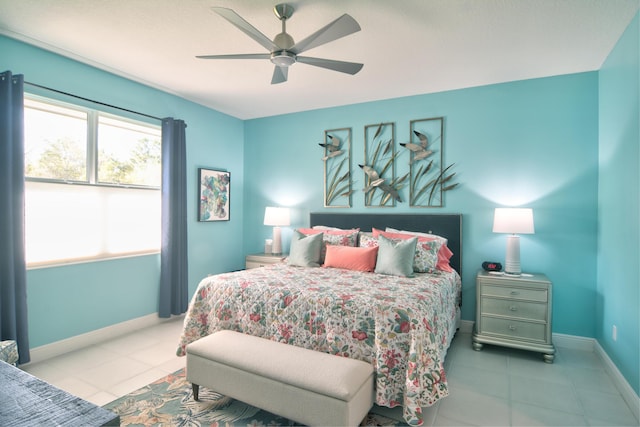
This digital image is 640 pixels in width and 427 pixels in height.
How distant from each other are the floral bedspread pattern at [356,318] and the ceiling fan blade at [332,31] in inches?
65.7

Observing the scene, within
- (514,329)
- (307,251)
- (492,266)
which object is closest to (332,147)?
(307,251)

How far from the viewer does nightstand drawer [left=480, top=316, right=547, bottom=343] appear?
3.09m

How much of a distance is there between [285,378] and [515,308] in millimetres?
2299

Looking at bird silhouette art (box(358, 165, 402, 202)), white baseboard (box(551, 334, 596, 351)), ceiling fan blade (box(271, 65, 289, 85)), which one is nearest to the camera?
ceiling fan blade (box(271, 65, 289, 85))

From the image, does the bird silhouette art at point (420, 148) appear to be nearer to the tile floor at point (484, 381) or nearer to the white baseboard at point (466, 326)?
the white baseboard at point (466, 326)

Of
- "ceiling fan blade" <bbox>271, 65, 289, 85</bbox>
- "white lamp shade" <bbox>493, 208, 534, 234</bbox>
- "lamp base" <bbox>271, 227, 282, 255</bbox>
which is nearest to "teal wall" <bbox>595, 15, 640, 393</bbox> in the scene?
"white lamp shade" <bbox>493, 208, 534, 234</bbox>

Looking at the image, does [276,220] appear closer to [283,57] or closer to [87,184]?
[87,184]

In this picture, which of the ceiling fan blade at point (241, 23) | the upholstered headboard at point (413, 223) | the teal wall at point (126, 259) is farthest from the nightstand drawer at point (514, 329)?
the teal wall at point (126, 259)

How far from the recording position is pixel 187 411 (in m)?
2.28

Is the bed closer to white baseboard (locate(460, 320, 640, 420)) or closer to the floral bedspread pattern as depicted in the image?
the floral bedspread pattern

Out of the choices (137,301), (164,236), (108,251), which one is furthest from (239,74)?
(137,301)

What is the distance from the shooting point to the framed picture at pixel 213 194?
455 centimetres

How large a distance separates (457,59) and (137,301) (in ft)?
13.3

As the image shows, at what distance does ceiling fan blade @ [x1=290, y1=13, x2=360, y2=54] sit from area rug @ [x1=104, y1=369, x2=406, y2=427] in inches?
94.0
